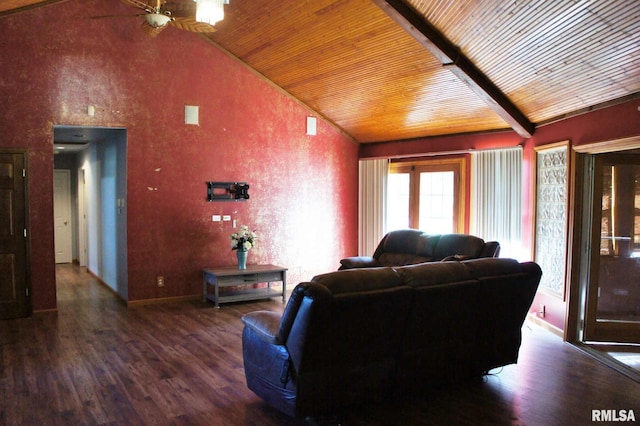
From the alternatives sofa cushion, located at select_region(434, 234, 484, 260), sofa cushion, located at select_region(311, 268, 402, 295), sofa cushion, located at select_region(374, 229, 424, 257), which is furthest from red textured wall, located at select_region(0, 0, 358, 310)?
sofa cushion, located at select_region(311, 268, 402, 295)

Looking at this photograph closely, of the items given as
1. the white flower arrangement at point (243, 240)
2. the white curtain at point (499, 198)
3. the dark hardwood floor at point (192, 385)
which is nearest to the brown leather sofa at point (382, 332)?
the dark hardwood floor at point (192, 385)

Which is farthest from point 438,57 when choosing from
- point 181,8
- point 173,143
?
point 173,143

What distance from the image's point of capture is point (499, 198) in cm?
645

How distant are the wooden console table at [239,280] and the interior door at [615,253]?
3.81m

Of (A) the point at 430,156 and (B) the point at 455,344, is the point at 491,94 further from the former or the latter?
(B) the point at 455,344

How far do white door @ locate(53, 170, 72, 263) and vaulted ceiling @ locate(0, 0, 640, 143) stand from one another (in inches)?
214

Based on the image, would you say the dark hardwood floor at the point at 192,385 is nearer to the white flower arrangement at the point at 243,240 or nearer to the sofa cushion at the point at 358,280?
the sofa cushion at the point at 358,280

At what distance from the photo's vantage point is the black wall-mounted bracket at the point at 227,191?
7.02 meters

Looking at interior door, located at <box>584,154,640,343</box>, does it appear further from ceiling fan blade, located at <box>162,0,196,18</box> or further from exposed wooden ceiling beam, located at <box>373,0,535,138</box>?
ceiling fan blade, located at <box>162,0,196,18</box>

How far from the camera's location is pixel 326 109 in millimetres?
7770

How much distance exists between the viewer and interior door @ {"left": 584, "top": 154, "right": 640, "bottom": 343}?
16.8 ft

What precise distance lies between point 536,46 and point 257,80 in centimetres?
412

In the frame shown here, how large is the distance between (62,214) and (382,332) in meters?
9.26

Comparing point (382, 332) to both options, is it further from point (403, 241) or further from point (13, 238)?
point (13, 238)
